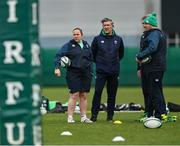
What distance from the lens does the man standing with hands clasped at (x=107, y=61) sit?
580 inches

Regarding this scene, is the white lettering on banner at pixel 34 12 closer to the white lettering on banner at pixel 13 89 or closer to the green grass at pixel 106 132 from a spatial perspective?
the white lettering on banner at pixel 13 89

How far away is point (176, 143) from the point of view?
11.1m

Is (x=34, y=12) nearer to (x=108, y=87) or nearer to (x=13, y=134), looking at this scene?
(x=13, y=134)

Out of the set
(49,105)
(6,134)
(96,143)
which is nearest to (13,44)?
(6,134)

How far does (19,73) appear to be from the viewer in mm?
7414

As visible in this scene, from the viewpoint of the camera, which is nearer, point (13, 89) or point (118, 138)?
point (13, 89)

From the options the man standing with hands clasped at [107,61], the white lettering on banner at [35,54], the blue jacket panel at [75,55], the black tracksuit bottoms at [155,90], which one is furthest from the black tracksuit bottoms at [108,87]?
the white lettering on banner at [35,54]

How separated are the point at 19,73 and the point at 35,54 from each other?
0.80ft

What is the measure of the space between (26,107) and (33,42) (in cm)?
63

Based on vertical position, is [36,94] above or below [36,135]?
above

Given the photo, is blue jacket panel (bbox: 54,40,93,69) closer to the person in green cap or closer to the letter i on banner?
the person in green cap

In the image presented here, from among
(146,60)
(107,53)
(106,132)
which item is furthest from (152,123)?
(107,53)

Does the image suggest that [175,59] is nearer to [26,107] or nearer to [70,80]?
[70,80]

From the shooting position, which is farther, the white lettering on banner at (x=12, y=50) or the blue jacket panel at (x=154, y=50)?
the blue jacket panel at (x=154, y=50)
